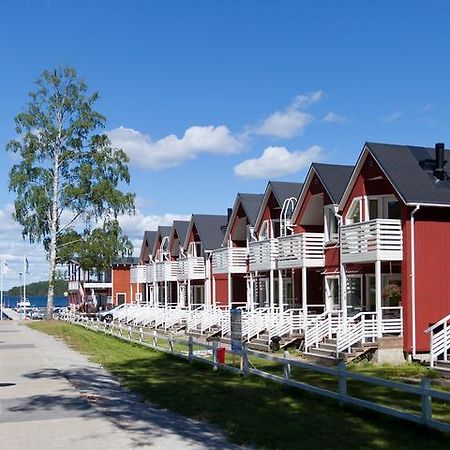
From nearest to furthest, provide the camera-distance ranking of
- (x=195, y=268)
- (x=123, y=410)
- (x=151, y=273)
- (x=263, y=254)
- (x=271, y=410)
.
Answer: (x=271, y=410) → (x=123, y=410) → (x=263, y=254) → (x=195, y=268) → (x=151, y=273)

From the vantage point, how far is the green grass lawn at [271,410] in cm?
965

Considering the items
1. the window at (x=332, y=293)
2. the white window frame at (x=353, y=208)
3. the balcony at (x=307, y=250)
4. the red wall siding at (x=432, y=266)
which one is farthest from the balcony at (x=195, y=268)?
the red wall siding at (x=432, y=266)

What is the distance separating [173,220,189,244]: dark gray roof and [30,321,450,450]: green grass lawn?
94.8 feet

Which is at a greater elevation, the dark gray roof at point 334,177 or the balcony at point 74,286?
the dark gray roof at point 334,177

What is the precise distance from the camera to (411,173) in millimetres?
23281

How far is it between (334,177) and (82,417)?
740 inches

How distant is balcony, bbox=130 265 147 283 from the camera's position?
177 feet

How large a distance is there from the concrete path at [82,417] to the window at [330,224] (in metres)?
12.1

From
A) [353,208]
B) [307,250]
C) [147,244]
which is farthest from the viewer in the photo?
[147,244]

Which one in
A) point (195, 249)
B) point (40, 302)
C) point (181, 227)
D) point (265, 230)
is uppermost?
point (181, 227)

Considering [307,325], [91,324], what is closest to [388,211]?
[307,325]

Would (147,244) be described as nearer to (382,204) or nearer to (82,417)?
(382,204)

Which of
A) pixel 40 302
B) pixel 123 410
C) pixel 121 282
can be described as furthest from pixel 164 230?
pixel 40 302

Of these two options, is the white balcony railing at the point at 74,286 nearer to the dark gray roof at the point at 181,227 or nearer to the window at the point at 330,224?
the dark gray roof at the point at 181,227
